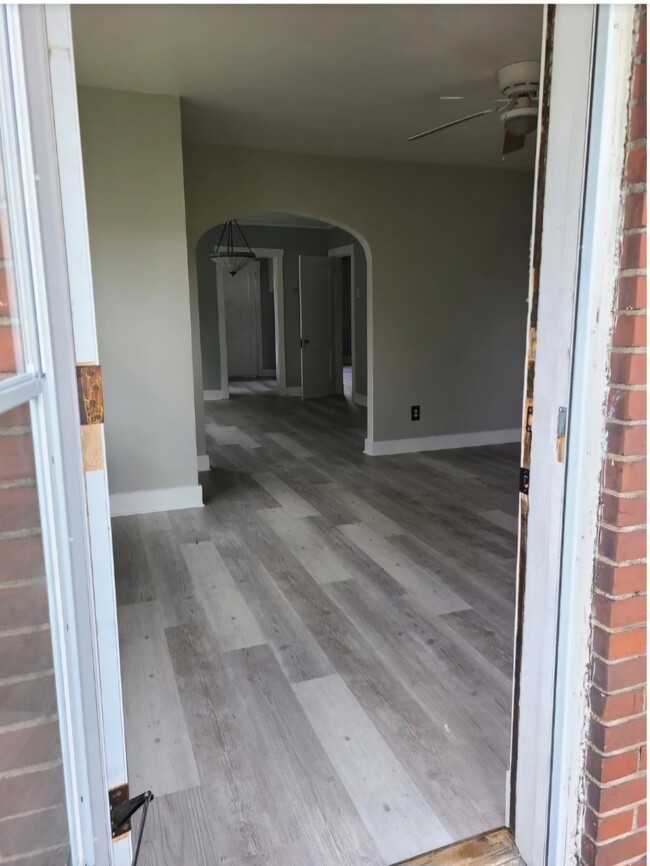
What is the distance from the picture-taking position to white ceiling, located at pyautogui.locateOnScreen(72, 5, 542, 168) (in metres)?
2.64

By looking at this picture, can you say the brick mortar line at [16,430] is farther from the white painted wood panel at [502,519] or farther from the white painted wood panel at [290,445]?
the white painted wood panel at [290,445]

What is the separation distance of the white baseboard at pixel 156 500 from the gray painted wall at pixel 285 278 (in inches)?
200

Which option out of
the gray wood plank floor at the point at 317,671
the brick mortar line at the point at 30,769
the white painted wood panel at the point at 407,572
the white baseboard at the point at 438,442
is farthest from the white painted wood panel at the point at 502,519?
the brick mortar line at the point at 30,769

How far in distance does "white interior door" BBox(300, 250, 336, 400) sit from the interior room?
1.98m

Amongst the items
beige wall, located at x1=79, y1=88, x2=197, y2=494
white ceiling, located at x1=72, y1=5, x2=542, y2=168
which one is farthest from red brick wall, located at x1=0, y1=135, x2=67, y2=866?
beige wall, located at x1=79, y1=88, x2=197, y2=494

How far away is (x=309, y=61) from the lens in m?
3.09

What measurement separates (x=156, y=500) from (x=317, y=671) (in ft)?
7.15

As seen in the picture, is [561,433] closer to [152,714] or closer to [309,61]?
[152,714]

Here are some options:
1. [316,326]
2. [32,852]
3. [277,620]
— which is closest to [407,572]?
[277,620]

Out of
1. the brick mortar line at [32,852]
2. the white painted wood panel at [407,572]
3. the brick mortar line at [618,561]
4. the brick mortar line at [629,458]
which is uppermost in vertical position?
the brick mortar line at [629,458]

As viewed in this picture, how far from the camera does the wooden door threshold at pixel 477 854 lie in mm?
1477

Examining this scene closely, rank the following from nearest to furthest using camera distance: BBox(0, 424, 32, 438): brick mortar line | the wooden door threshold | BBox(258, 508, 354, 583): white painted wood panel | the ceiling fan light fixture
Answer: BBox(0, 424, 32, 438): brick mortar line < the wooden door threshold < BBox(258, 508, 354, 583): white painted wood panel < the ceiling fan light fixture

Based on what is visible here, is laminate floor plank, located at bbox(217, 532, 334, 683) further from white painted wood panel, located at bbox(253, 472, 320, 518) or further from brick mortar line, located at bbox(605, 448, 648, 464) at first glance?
brick mortar line, located at bbox(605, 448, 648, 464)

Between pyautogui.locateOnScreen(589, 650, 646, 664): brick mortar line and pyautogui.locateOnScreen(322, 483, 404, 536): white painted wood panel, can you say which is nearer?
pyautogui.locateOnScreen(589, 650, 646, 664): brick mortar line
